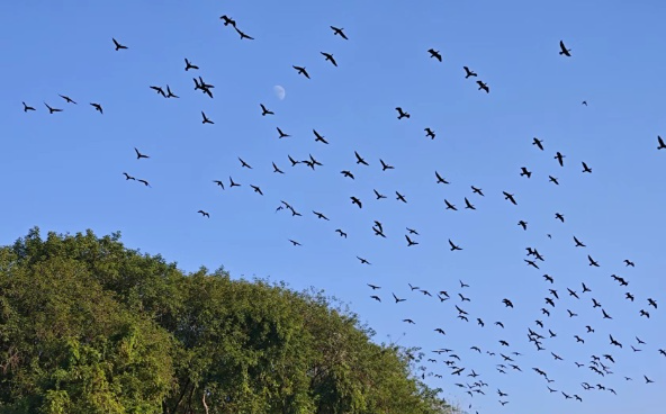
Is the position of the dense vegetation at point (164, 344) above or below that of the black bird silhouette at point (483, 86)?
below

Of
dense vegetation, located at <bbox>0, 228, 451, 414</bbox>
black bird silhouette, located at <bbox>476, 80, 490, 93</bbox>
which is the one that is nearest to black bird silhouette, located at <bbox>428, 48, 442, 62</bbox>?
black bird silhouette, located at <bbox>476, 80, 490, 93</bbox>

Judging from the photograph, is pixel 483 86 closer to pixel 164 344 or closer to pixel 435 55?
pixel 435 55

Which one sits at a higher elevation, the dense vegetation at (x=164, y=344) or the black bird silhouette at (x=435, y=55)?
the black bird silhouette at (x=435, y=55)

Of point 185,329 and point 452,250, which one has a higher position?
point 452,250

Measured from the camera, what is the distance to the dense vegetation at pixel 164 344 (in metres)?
37.8

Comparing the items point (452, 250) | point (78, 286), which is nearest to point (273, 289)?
point (78, 286)

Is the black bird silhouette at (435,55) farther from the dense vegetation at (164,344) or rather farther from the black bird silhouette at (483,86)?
the dense vegetation at (164,344)

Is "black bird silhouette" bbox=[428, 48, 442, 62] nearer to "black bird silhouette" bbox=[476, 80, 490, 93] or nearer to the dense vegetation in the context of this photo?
"black bird silhouette" bbox=[476, 80, 490, 93]

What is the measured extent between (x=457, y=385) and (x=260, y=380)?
46.8 ft

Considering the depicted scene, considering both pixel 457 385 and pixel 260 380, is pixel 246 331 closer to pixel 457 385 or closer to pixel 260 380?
pixel 260 380

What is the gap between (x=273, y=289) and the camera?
54.1 meters

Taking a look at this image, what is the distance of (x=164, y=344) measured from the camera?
43.7 meters

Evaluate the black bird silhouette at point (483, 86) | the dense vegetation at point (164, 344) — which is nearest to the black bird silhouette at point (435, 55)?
Result: the black bird silhouette at point (483, 86)

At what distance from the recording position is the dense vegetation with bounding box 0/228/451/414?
37.8 m
